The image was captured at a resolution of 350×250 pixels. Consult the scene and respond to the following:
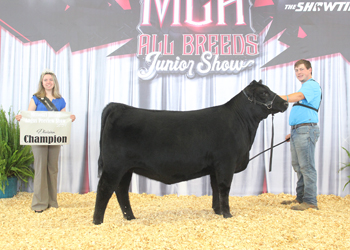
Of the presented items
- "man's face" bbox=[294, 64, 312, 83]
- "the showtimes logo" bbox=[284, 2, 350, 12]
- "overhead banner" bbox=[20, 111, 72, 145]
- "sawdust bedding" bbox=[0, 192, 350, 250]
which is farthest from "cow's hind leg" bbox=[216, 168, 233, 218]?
"the showtimes logo" bbox=[284, 2, 350, 12]

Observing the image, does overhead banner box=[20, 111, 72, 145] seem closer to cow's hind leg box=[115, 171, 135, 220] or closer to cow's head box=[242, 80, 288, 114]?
cow's hind leg box=[115, 171, 135, 220]

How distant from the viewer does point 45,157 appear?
3842 mm

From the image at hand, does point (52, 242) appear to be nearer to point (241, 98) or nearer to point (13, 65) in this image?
point (241, 98)

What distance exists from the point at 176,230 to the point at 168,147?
791 mm

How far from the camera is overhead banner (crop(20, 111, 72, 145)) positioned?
3725mm

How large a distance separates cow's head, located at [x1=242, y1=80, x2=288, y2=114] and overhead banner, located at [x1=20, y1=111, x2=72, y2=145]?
8.23 ft

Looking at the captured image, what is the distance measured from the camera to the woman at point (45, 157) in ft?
12.5

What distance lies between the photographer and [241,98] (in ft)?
10.7

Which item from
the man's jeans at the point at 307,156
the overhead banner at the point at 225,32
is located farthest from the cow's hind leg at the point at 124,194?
the overhead banner at the point at 225,32

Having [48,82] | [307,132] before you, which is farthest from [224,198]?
[48,82]

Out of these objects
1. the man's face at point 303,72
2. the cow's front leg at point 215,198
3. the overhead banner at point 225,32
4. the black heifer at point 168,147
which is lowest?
the cow's front leg at point 215,198

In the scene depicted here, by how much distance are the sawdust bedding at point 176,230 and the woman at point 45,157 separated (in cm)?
21

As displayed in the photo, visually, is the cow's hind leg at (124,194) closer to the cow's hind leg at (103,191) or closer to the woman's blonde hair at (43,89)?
the cow's hind leg at (103,191)

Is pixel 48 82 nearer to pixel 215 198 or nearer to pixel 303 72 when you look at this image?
pixel 215 198
